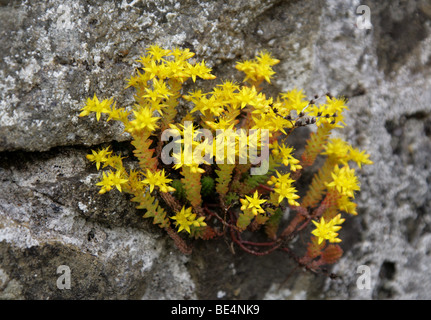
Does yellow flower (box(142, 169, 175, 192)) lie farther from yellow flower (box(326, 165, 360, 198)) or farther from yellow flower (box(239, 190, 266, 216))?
yellow flower (box(326, 165, 360, 198))

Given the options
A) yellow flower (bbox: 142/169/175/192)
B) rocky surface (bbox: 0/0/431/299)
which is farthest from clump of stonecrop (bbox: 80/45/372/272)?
rocky surface (bbox: 0/0/431/299)

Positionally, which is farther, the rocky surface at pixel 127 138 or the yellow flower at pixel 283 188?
the yellow flower at pixel 283 188

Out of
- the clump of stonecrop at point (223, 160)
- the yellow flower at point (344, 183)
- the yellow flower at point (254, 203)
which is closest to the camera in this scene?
the clump of stonecrop at point (223, 160)

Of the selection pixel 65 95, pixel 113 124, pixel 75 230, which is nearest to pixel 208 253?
pixel 75 230

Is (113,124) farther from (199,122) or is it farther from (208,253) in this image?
(208,253)

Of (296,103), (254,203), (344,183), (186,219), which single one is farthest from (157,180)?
(344,183)

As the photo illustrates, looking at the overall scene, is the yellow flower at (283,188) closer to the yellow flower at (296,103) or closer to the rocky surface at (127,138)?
the yellow flower at (296,103)

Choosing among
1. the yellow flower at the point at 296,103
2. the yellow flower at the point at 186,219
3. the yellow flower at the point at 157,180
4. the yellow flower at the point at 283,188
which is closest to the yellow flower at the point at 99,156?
the yellow flower at the point at 157,180
